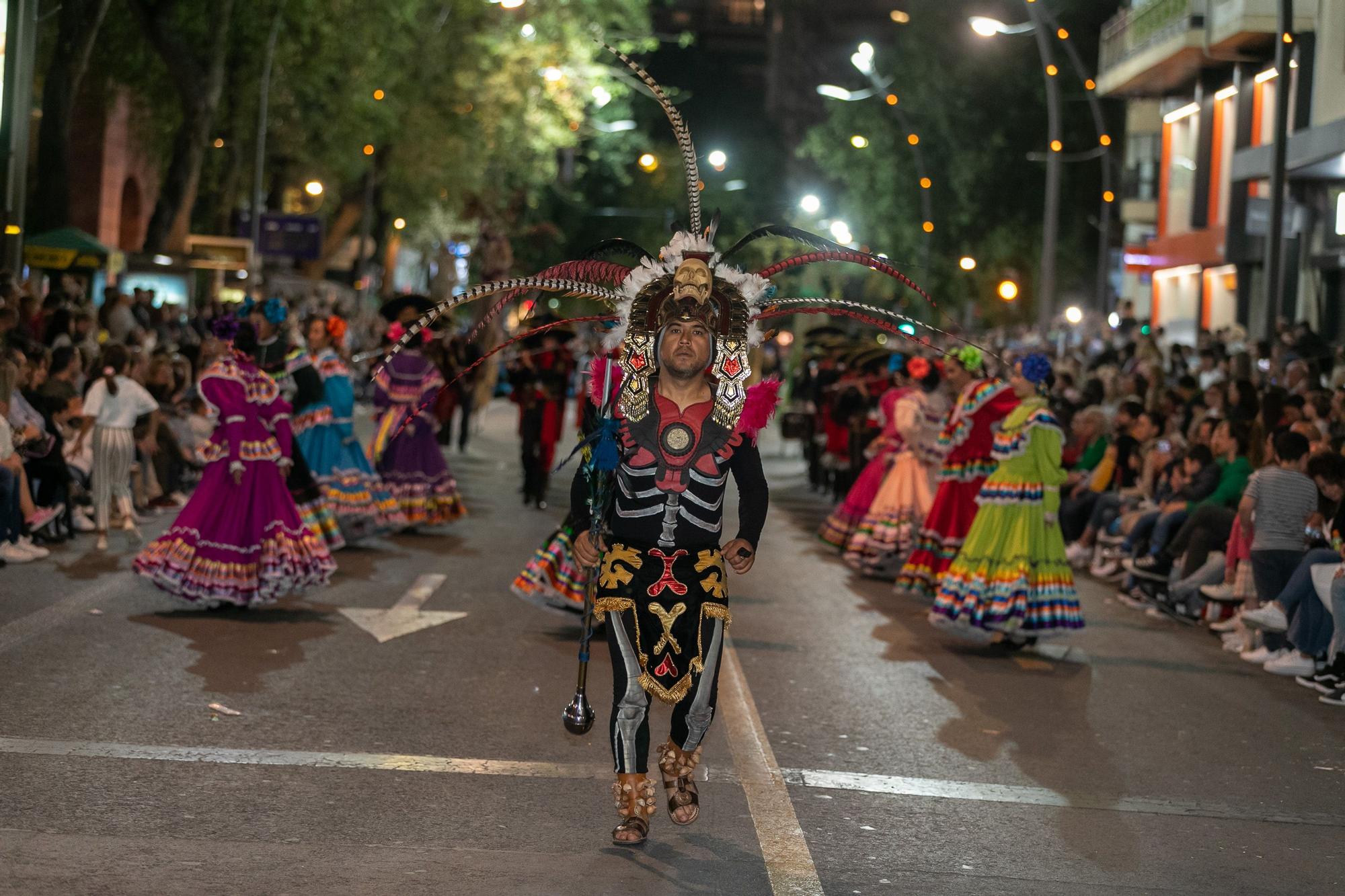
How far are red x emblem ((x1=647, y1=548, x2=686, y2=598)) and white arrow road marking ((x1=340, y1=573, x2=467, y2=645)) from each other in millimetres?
4378

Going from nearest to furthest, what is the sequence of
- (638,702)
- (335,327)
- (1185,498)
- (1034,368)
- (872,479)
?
(638,702) → (1034,368) → (335,327) → (1185,498) → (872,479)

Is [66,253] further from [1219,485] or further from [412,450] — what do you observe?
[1219,485]

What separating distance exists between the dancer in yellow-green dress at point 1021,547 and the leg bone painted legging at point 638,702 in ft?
16.4

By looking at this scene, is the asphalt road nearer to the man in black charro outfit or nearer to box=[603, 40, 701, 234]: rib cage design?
the man in black charro outfit

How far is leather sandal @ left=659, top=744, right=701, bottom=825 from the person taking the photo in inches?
268

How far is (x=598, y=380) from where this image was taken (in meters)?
7.28

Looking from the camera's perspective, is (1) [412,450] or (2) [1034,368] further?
(1) [412,450]

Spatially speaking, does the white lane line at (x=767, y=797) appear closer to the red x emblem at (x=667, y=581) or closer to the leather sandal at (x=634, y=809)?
the leather sandal at (x=634, y=809)

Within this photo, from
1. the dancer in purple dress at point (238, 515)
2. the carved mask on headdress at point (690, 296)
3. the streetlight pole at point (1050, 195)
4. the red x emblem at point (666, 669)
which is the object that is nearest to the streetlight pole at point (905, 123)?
the streetlight pole at point (1050, 195)

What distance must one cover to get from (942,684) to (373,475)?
686 cm

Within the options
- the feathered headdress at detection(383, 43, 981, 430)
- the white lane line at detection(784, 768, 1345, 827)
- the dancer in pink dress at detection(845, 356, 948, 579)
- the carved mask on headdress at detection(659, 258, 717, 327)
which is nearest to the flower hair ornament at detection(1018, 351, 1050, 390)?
the dancer in pink dress at detection(845, 356, 948, 579)

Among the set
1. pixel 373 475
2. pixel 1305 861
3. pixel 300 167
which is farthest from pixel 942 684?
pixel 300 167

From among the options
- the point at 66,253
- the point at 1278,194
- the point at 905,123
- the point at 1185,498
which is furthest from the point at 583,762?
the point at 905,123

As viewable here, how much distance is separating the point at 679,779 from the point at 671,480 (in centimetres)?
112
